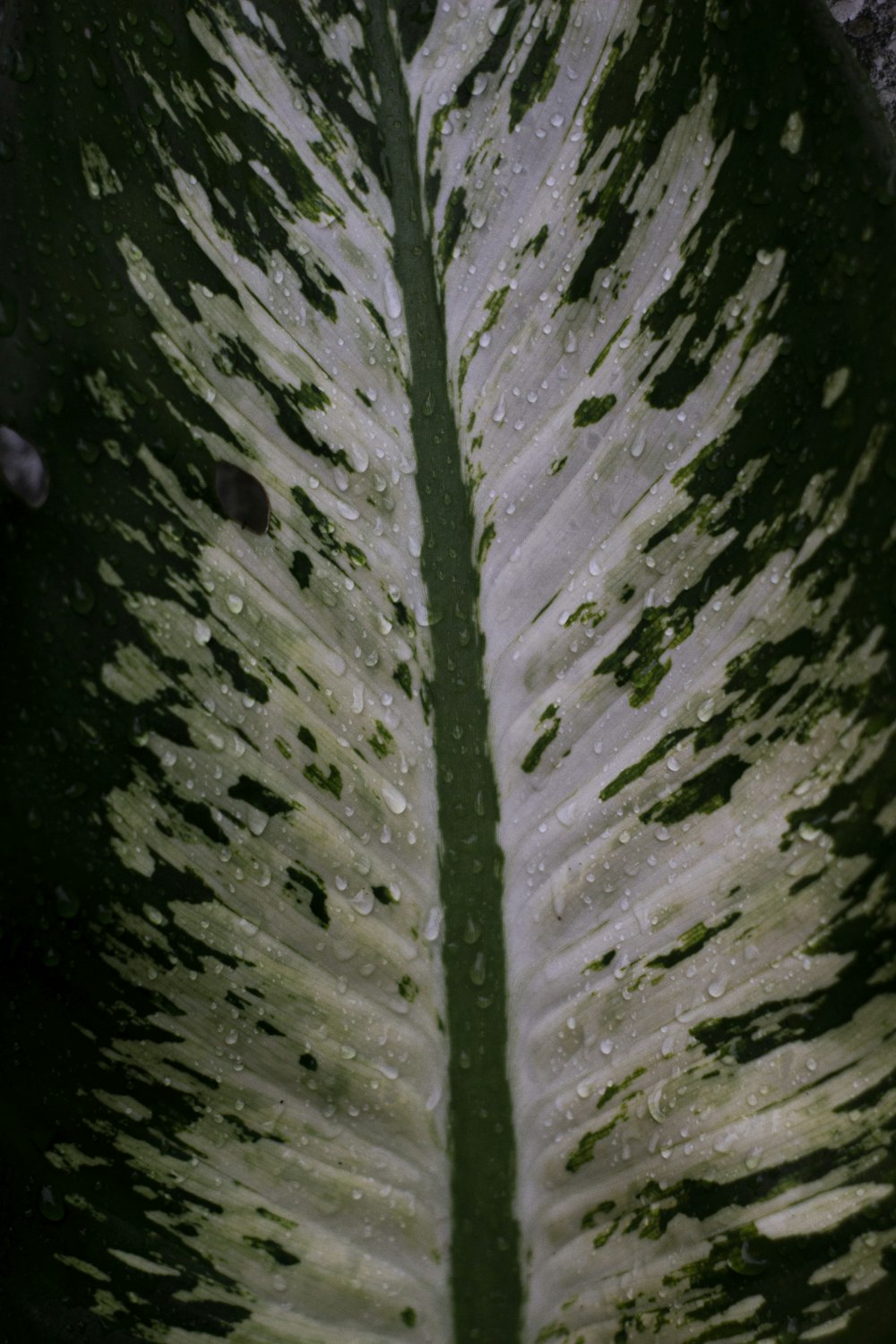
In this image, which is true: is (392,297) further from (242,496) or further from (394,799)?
(394,799)

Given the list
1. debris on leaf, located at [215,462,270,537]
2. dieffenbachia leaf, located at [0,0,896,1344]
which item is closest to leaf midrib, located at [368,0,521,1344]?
dieffenbachia leaf, located at [0,0,896,1344]

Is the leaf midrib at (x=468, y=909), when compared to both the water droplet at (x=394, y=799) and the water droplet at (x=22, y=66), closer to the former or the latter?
the water droplet at (x=394, y=799)

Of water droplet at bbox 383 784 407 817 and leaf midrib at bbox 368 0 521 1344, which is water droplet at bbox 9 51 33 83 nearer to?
leaf midrib at bbox 368 0 521 1344

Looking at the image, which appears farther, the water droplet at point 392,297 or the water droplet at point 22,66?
the water droplet at point 392,297

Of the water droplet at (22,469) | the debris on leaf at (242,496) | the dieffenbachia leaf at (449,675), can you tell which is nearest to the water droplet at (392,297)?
the dieffenbachia leaf at (449,675)

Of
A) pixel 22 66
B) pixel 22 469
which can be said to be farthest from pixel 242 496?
pixel 22 66

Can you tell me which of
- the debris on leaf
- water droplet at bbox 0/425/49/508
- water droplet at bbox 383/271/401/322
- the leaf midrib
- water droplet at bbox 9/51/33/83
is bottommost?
the leaf midrib

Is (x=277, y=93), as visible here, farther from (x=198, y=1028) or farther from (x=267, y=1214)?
(x=267, y=1214)
